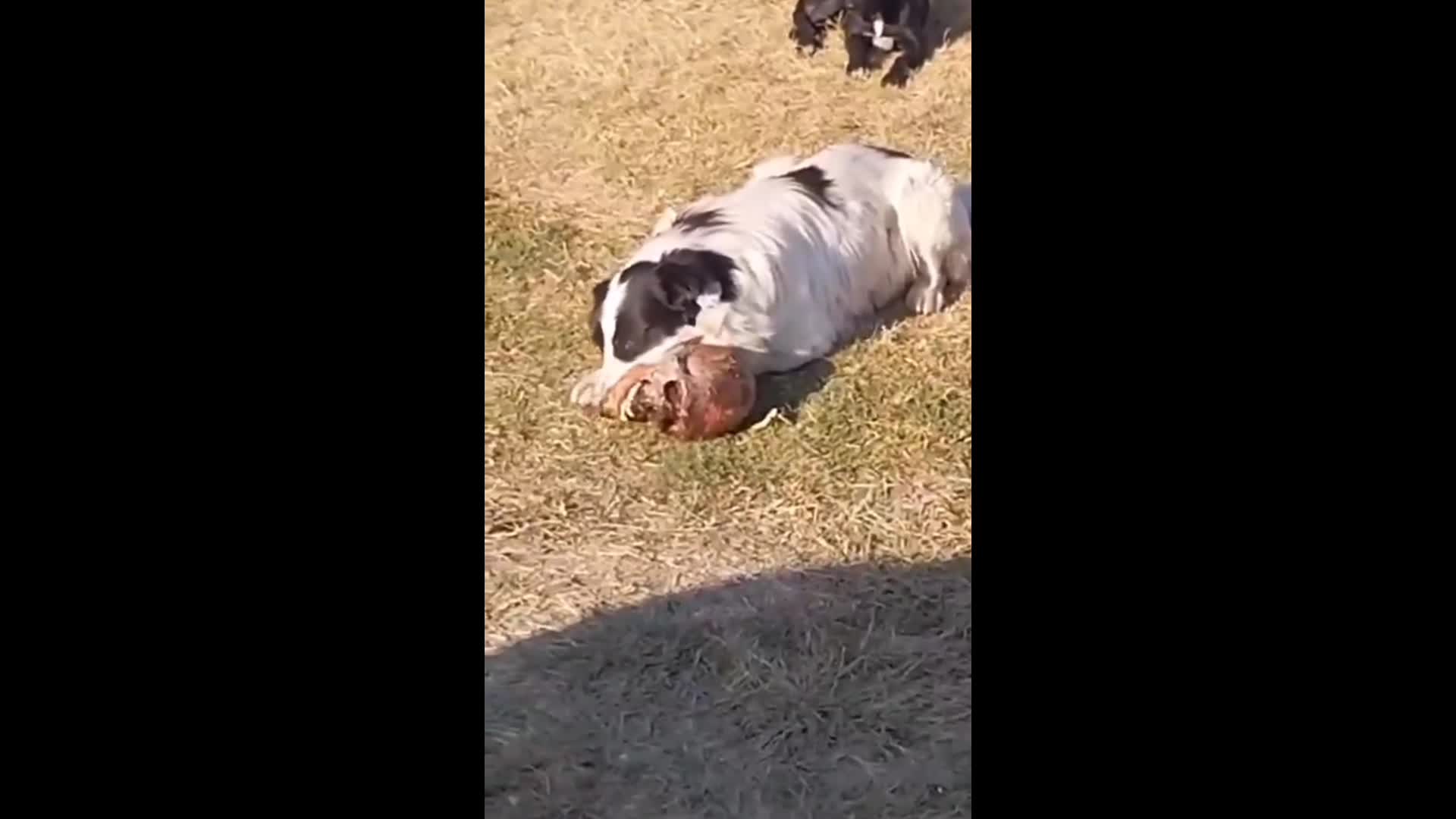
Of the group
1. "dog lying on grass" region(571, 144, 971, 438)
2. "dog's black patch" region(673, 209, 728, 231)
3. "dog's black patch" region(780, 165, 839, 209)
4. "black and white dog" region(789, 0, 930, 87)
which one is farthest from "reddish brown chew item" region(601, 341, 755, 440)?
"black and white dog" region(789, 0, 930, 87)

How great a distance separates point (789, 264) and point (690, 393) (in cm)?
30

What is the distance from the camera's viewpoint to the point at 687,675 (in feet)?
8.95

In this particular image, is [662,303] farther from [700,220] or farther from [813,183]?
[813,183]

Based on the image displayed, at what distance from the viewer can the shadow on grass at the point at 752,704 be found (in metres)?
2.66

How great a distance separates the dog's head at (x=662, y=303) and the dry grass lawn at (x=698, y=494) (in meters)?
0.06

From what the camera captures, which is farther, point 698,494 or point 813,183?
point 813,183

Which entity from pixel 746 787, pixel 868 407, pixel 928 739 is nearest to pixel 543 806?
pixel 746 787

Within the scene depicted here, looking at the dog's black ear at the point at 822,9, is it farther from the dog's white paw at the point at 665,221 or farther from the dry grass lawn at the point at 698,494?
the dog's white paw at the point at 665,221

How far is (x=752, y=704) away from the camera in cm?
272

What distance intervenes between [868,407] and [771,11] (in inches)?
29.3

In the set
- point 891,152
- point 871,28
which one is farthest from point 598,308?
point 871,28

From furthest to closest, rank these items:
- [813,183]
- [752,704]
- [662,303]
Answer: [813,183], [662,303], [752,704]

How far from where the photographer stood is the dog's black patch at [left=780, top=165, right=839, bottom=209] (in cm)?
294

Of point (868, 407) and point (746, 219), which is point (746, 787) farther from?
point (746, 219)
